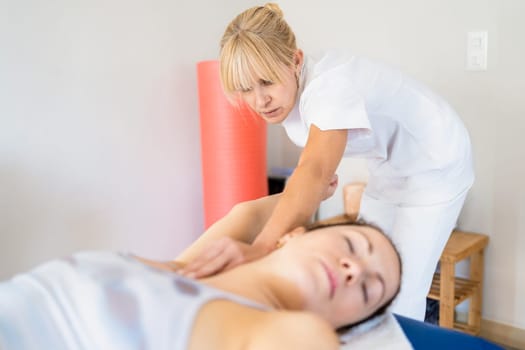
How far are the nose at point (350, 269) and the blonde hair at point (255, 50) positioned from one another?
1.77ft

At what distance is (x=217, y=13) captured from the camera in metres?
2.73

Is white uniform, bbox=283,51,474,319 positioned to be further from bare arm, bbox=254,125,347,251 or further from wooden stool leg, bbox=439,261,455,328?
wooden stool leg, bbox=439,261,455,328

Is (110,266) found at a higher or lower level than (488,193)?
higher

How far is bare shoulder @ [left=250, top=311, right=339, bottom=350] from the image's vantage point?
0.60 m

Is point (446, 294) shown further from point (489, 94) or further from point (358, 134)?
point (358, 134)

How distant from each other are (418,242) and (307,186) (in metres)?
0.54

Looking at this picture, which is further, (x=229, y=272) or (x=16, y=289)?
(x=229, y=272)

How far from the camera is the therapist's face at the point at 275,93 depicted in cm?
126

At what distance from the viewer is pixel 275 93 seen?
1288 millimetres

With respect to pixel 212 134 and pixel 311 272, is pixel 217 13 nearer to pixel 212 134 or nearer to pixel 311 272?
Result: pixel 212 134

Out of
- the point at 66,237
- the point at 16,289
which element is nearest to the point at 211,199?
the point at 66,237

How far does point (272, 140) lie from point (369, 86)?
1772mm

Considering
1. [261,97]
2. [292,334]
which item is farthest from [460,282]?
[292,334]

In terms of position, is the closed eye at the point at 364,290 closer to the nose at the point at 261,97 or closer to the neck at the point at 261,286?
the neck at the point at 261,286
